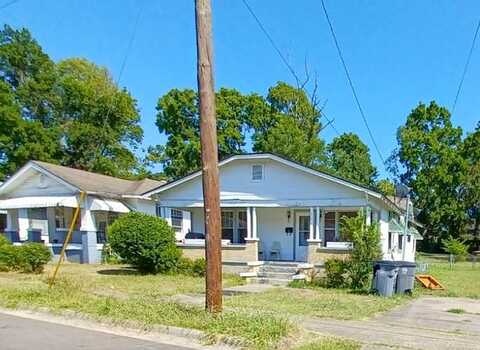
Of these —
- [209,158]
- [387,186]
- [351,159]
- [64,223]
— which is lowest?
[64,223]

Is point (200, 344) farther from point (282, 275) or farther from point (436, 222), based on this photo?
point (436, 222)

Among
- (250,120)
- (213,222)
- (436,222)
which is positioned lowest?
(436,222)

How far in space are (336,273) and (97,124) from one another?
30484mm

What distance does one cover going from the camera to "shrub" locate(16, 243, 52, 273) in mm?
15531

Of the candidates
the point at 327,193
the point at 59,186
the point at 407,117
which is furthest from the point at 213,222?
the point at 407,117

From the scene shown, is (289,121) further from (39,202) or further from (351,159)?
(39,202)

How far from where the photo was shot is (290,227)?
19.9 metres

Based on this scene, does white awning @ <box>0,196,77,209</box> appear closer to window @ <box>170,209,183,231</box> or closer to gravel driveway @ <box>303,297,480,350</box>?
window @ <box>170,209,183,231</box>

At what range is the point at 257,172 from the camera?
754 inches

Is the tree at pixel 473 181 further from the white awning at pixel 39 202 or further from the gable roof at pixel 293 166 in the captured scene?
the white awning at pixel 39 202

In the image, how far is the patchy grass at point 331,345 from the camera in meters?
6.00

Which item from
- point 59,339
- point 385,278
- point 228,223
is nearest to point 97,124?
point 228,223

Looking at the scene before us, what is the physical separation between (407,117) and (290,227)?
29.7 metres

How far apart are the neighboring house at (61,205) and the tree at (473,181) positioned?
1153 inches
